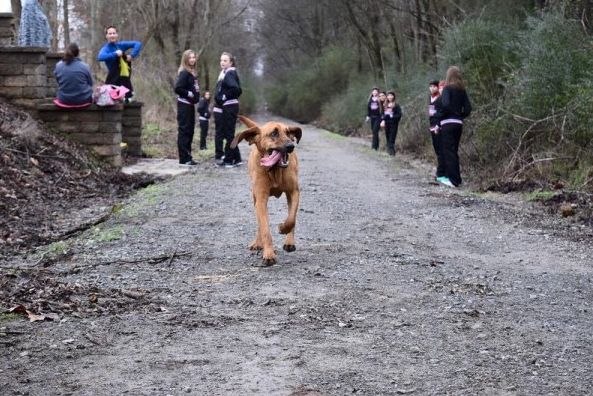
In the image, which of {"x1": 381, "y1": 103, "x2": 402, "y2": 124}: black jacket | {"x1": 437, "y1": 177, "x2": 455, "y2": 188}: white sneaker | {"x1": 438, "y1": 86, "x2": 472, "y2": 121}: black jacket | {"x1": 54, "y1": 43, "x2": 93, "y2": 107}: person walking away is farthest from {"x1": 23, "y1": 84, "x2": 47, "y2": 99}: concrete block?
{"x1": 381, "y1": 103, "x2": 402, "y2": 124}: black jacket

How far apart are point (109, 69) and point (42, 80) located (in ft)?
8.41

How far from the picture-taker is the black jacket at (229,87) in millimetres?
15828

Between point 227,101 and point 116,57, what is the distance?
8.74 feet

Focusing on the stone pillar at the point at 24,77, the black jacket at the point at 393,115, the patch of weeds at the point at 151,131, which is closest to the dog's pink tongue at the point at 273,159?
the stone pillar at the point at 24,77

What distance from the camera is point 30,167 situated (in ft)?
40.6

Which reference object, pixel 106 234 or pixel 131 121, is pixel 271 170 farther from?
pixel 131 121

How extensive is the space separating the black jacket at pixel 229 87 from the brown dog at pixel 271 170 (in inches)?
329

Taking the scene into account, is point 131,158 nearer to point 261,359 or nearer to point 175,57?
point 261,359

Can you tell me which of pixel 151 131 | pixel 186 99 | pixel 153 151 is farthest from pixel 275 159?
pixel 151 131

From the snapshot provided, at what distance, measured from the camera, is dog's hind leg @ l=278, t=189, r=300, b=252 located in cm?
730

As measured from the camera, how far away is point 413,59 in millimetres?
36781

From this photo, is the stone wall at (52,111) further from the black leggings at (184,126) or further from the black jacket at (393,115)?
the black jacket at (393,115)

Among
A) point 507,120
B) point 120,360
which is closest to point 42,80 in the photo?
point 507,120

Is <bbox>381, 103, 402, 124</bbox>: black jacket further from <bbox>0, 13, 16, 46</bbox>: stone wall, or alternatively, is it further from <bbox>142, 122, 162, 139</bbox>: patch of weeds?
<bbox>0, 13, 16, 46</bbox>: stone wall
